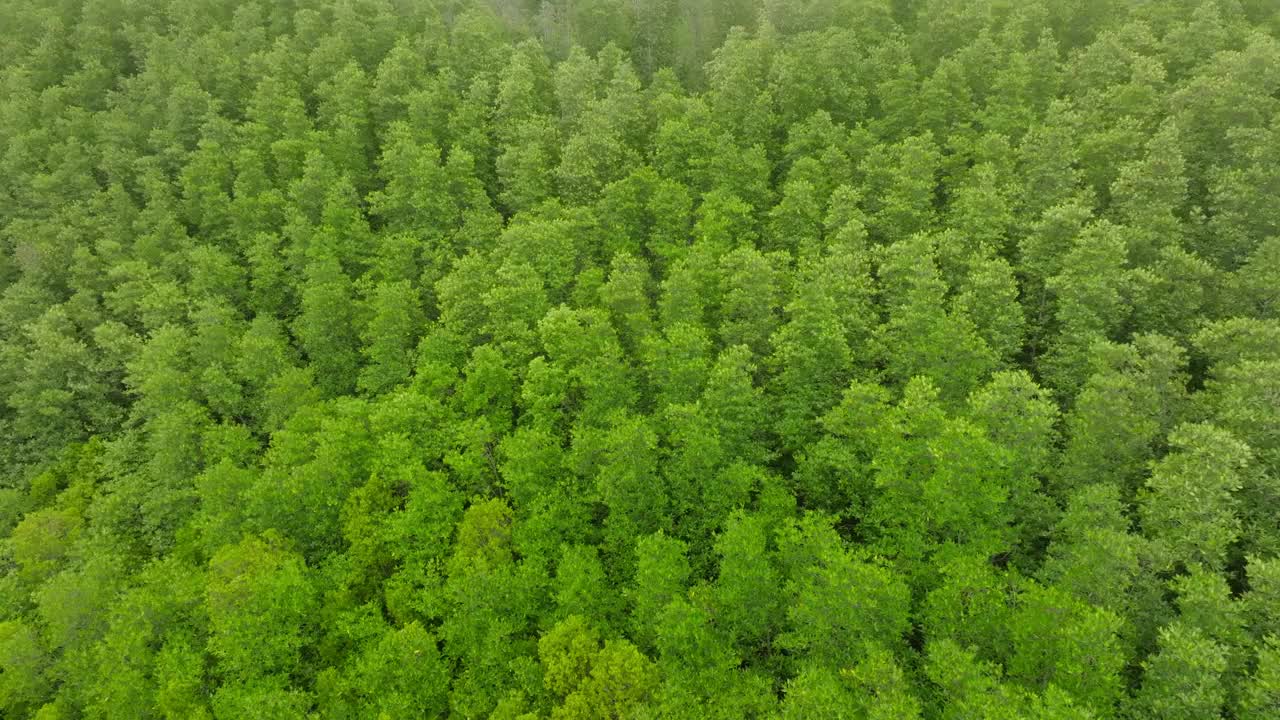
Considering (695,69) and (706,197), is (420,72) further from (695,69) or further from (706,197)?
(706,197)

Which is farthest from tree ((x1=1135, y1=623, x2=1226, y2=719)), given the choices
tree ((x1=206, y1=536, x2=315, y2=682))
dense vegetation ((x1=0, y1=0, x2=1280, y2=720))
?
tree ((x1=206, y1=536, x2=315, y2=682))

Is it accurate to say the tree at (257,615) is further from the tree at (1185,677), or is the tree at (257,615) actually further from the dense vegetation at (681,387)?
the tree at (1185,677)

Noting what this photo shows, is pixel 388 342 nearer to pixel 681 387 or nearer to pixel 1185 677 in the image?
pixel 681 387

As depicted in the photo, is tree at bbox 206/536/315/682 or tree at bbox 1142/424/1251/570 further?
tree at bbox 206/536/315/682

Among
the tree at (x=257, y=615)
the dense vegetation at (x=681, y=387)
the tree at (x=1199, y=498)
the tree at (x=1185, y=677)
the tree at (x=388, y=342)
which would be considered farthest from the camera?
the tree at (x=388, y=342)

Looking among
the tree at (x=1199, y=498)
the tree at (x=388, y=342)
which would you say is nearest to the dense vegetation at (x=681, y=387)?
the tree at (x=1199, y=498)

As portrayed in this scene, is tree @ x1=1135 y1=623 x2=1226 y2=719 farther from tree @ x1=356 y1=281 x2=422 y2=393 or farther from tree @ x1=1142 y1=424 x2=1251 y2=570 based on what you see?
tree @ x1=356 y1=281 x2=422 y2=393

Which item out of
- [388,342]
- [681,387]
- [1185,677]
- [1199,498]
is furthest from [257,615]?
[1199,498]

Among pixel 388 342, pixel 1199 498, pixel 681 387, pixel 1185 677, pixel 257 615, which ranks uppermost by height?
pixel 1199 498
